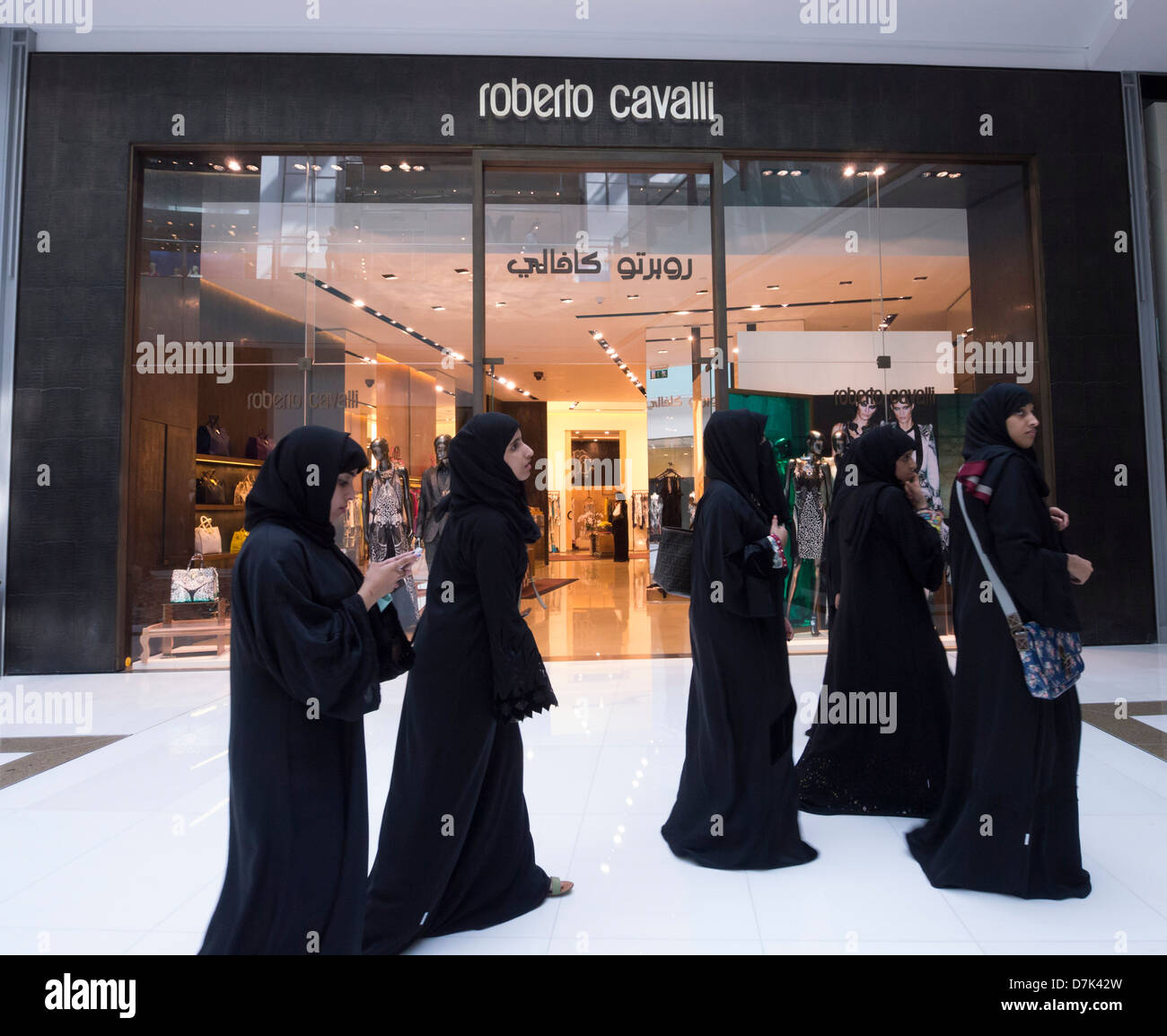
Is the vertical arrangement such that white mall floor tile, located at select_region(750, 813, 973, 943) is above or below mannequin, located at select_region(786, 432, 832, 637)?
below

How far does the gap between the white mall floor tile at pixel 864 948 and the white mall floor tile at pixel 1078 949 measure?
0.23ft

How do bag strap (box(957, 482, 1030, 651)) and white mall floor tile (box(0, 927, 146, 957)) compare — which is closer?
white mall floor tile (box(0, 927, 146, 957))

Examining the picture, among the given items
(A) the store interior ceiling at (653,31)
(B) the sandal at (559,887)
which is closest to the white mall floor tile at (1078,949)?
(B) the sandal at (559,887)

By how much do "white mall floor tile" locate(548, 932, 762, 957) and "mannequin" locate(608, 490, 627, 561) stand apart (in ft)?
44.2

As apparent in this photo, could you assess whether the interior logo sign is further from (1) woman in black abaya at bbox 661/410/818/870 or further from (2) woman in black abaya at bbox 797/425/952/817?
(1) woman in black abaya at bbox 661/410/818/870

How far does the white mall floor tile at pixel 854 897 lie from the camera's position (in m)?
2.13

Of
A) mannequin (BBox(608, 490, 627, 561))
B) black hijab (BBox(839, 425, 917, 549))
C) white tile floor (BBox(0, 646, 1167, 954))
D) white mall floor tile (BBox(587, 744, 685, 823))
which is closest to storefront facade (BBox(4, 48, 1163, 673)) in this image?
white tile floor (BBox(0, 646, 1167, 954))

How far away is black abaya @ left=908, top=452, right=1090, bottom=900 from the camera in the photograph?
225cm

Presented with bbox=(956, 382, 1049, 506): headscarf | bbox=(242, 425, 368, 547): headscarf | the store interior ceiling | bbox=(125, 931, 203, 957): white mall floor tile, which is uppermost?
the store interior ceiling

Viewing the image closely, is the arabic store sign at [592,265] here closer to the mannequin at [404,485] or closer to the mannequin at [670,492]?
the mannequin at [670,492]

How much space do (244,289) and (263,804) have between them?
5683 mm

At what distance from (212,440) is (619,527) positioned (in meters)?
10.0
